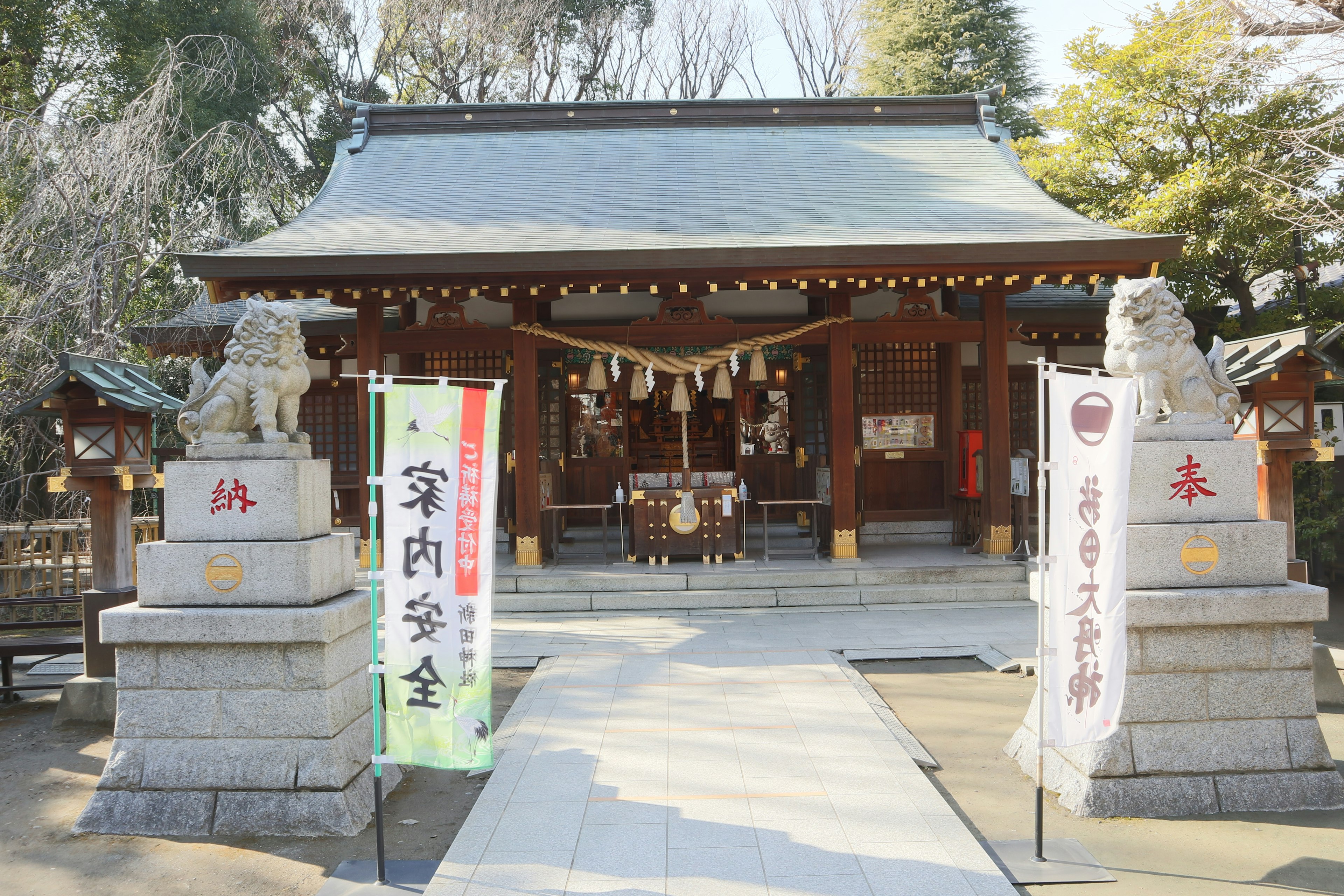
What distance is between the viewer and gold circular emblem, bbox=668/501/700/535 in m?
10.1

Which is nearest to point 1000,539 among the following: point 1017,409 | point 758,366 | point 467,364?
point 1017,409

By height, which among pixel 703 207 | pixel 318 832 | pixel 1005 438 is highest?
pixel 703 207

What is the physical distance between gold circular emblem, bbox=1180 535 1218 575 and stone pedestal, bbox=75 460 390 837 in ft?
15.2

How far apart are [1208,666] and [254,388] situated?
5.48 metres

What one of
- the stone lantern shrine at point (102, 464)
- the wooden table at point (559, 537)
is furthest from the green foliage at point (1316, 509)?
the stone lantern shrine at point (102, 464)

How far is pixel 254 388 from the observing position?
4.68 meters

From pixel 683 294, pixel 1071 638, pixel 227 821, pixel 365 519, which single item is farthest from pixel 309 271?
pixel 1071 638

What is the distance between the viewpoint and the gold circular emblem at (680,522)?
10.1m

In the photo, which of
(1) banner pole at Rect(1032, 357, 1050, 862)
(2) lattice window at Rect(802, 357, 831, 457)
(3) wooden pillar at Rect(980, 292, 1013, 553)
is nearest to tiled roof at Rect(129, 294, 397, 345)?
(2) lattice window at Rect(802, 357, 831, 457)

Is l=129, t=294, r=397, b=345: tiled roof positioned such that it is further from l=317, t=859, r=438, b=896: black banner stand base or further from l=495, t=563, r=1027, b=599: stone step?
l=317, t=859, r=438, b=896: black banner stand base

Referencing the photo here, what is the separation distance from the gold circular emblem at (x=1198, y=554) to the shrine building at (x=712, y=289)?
201 inches

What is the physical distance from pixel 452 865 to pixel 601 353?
7.48 m

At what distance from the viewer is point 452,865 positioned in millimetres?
3705

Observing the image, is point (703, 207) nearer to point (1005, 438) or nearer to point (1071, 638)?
point (1005, 438)
